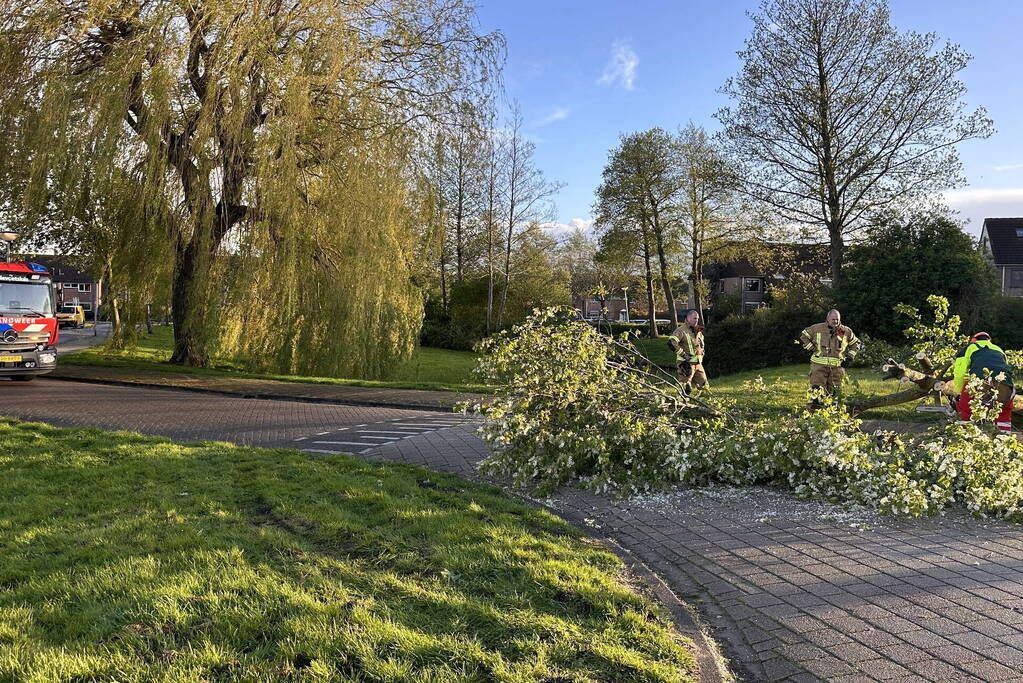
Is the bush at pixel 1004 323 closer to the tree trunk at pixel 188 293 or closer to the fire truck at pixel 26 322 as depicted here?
the tree trunk at pixel 188 293

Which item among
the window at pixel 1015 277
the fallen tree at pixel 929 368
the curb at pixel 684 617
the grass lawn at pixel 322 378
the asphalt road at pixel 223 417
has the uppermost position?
the window at pixel 1015 277

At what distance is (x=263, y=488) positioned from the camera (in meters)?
6.19

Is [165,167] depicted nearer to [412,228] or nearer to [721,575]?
[412,228]

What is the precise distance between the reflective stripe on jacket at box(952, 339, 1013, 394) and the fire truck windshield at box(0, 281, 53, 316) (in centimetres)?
1763

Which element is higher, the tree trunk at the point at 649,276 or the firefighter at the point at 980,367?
the tree trunk at the point at 649,276

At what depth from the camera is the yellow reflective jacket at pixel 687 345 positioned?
11.9m

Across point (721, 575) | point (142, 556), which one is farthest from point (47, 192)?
point (721, 575)

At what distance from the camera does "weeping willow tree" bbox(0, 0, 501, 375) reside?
577 inches

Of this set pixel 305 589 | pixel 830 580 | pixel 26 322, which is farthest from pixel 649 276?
pixel 305 589

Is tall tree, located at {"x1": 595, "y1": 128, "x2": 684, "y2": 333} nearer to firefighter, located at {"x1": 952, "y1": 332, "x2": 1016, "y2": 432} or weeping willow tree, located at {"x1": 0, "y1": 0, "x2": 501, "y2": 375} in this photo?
weeping willow tree, located at {"x1": 0, "y1": 0, "x2": 501, "y2": 375}

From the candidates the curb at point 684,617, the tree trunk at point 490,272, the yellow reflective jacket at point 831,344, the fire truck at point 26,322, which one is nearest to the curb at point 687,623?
the curb at point 684,617

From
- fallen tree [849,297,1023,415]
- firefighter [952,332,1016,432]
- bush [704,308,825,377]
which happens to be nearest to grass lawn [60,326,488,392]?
fallen tree [849,297,1023,415]

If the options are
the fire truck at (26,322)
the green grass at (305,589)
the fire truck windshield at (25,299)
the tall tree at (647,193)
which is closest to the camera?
the green grass at (305,589)

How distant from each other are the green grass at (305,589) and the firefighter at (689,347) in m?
6.44
